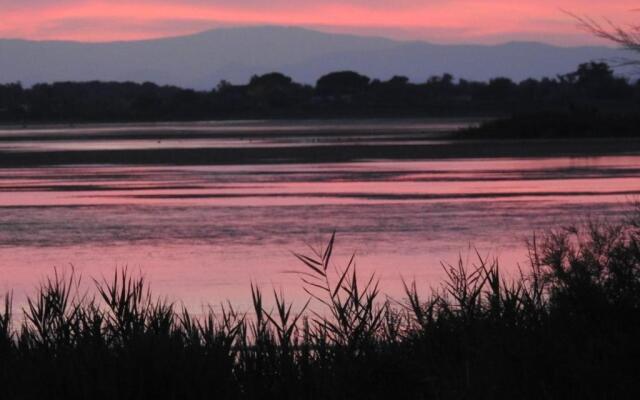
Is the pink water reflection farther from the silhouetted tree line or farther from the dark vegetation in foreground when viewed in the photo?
the silhouetted tree line

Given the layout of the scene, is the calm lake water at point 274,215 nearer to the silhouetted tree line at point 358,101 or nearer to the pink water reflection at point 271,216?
the pink water reflection at point 271,216

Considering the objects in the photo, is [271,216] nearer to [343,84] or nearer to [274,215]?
[274,215]

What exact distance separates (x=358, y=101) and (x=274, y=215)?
89.4 m

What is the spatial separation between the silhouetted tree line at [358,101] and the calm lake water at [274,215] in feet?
200

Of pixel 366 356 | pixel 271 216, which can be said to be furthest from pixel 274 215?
pixel 366 356

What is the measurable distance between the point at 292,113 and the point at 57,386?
9681 cm

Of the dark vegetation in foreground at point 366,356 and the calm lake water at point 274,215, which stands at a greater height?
the dark vegetation in foreground at point 366,356

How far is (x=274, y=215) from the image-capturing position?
75.5 ft

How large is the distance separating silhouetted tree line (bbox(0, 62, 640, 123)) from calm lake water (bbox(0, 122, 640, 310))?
61.1 metres

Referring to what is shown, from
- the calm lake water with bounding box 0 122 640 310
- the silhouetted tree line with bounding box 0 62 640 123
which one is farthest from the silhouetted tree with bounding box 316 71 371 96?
the calm lake water with bounding box 0 122 640 310

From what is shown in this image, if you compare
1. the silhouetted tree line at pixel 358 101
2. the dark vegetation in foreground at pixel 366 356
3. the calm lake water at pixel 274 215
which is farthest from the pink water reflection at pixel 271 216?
the silhouetted tree line at pixel 358 101

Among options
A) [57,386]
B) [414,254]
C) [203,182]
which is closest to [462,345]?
[57,386]

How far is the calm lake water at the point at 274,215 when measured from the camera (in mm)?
17000

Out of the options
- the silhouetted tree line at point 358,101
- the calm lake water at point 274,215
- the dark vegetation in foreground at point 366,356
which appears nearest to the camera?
the dark vegetation in foreground at point 366,356
